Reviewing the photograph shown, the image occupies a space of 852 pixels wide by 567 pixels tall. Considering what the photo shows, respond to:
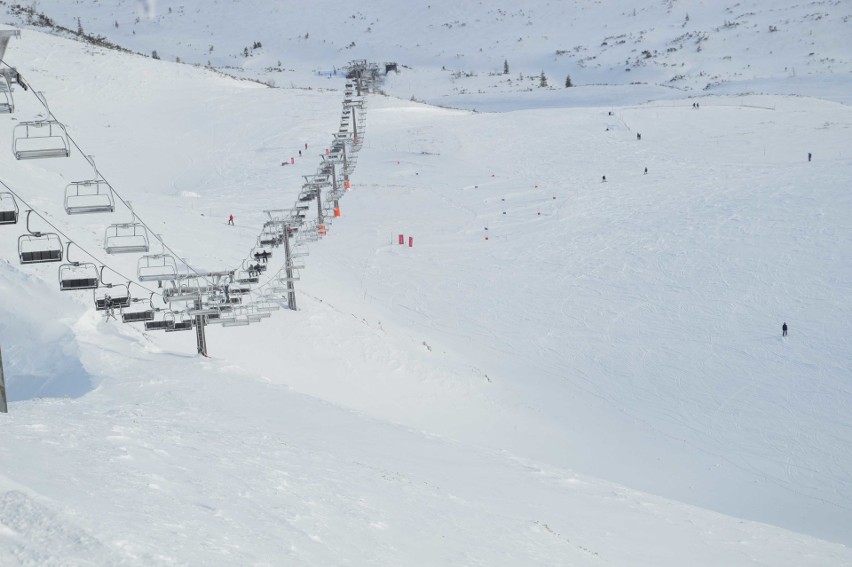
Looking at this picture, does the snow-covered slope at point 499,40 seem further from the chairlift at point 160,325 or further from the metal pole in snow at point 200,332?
the chairlift at point 160,325

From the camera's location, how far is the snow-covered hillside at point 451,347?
11.1m

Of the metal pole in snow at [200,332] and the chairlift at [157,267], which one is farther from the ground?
the chairlift at [157,267]

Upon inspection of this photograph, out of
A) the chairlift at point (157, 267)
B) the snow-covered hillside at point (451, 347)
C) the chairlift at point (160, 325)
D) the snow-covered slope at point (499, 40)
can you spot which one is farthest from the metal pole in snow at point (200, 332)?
the snow-covered slope at point (499, 40)

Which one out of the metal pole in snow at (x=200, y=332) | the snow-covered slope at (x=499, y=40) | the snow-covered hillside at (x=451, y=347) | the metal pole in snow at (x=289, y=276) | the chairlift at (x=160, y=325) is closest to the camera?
the snow-covered hillside at (x=451, y=347)

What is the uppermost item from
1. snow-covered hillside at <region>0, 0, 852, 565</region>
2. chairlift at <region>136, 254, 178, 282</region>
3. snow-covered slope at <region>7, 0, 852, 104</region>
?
snow-covered slope at <region>7, 0, 852, 104</region>

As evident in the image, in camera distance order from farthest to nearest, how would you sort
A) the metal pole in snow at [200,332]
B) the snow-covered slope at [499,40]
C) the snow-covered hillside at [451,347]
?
the snow-covered slope at [499,40], the metal pole in snow at [200,332], the snow-covered hillside at [451,347]

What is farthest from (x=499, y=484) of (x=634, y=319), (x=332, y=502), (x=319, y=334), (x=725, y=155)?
(x=725, y=155)

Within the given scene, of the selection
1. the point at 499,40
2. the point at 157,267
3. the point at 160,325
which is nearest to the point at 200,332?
the point at 160,325

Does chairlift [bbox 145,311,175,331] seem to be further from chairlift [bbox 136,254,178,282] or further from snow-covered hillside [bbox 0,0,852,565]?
chairlift [bbox 136,254,178,282]

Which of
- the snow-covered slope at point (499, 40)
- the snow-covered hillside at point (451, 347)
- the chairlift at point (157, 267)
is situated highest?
the snow-covered slope at point (499, 40)

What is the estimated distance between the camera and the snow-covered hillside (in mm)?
11070

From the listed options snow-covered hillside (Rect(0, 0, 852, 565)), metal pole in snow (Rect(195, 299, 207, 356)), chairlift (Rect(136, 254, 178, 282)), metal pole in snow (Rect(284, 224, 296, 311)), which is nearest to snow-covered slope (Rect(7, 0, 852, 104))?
snow-covered hillside (Rect(0, 0, 852, 565))

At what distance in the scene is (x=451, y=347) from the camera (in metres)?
28.4

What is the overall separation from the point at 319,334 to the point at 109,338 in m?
6.70
